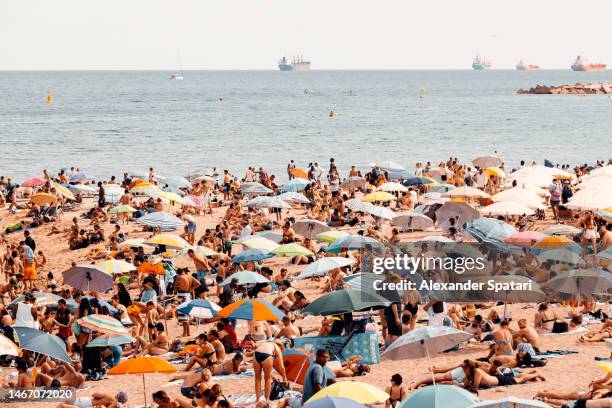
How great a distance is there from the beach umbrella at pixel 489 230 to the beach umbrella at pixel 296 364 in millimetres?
7349

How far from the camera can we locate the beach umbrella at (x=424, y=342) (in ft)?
38.0

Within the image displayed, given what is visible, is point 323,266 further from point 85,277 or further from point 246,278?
point 85,277

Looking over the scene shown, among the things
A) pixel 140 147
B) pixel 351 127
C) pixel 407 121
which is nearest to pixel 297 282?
pixel 140 147

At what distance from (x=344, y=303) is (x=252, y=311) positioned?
4.89 ft

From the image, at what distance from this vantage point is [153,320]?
51.1ft

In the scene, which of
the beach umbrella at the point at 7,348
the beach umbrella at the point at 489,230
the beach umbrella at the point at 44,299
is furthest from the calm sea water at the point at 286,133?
the beach umbrella at the point at 7,348

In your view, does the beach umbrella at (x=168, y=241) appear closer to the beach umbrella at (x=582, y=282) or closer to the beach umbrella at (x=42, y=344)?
the beach umbrella at (x=42, y=344)

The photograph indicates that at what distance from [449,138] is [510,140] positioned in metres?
4.89

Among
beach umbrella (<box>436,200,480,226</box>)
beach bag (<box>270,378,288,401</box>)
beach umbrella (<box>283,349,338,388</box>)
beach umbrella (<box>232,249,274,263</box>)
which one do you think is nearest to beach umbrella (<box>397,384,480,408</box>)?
beach bag (<box>270,378,288,401</box>)

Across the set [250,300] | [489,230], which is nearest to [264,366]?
[250,300]

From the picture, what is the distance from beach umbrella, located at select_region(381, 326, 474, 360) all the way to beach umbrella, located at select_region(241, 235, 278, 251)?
791 cm

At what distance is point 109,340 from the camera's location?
13.5 m

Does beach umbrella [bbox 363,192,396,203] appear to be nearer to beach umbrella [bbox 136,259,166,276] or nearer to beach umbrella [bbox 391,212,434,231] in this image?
beach umbrella [bbox 391,212,434,231]

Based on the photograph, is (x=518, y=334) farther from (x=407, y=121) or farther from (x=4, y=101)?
(x=4, y=101)
